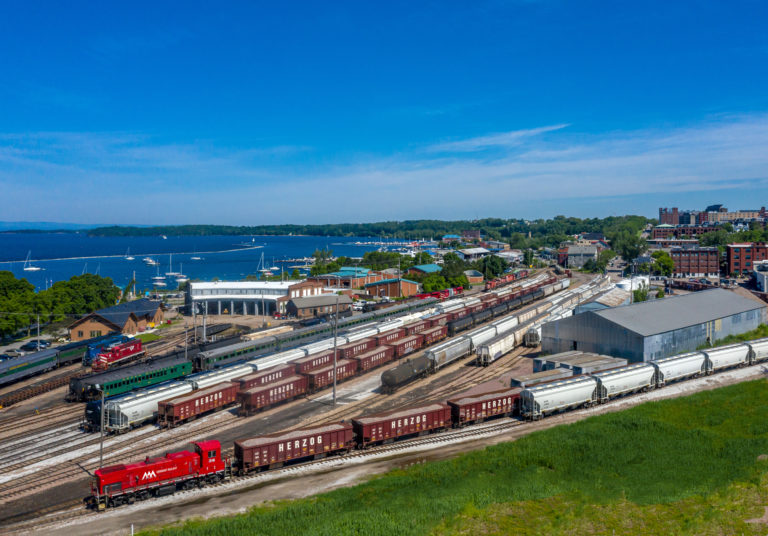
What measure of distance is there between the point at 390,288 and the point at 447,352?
60757 millimetres

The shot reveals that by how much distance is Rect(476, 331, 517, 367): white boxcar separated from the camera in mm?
53844

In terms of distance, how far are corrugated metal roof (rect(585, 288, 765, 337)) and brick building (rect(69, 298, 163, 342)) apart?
63809 mm

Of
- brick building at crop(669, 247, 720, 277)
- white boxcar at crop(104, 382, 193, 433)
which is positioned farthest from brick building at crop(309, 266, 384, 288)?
brick building at crop(669, 247, 720, 277)

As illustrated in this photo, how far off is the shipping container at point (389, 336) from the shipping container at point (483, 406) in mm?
21737

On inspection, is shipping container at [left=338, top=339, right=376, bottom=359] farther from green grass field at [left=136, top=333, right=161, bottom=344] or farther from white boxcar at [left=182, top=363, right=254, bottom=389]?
green grass field at [left=136, top=333, right=161, bottom=344]

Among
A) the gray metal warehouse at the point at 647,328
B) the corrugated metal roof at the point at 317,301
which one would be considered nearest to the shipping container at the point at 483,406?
the gray metal warehouse at the point at 647,328

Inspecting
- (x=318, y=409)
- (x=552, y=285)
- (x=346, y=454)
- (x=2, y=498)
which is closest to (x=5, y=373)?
(x=2, y=498)

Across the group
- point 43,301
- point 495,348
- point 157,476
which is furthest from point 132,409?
point 43,301

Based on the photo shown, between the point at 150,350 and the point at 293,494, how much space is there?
1834 inches

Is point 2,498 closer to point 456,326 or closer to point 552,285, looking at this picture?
point 456,326

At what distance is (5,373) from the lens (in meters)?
50.8

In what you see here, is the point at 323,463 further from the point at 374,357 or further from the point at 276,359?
the point at 374,357

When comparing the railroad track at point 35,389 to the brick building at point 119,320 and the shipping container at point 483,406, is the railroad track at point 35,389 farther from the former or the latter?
the shipping container at point 483,406

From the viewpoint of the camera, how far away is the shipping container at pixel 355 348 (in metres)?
53.6
